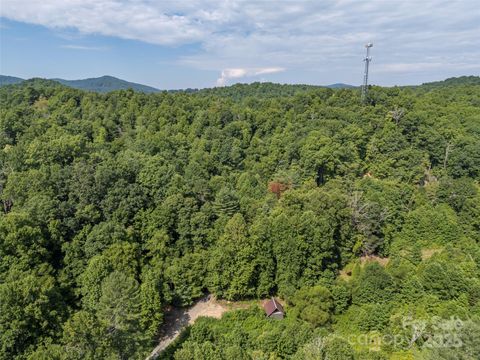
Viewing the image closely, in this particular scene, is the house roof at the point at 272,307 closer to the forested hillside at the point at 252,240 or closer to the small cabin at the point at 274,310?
the small cabin at the point at 274,310

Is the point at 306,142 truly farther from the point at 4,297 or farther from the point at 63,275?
the point at 4,297

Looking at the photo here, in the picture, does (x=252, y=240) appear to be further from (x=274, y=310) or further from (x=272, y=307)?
(x=274, y=310)

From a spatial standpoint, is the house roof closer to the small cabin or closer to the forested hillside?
the small cabin

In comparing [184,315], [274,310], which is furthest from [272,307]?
[184,315]

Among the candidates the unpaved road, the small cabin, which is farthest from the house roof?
the unpaved road

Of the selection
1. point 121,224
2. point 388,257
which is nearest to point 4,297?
point 121,224

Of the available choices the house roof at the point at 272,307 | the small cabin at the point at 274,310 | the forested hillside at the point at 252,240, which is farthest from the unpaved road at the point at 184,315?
the small cabin at the point at 274,310
